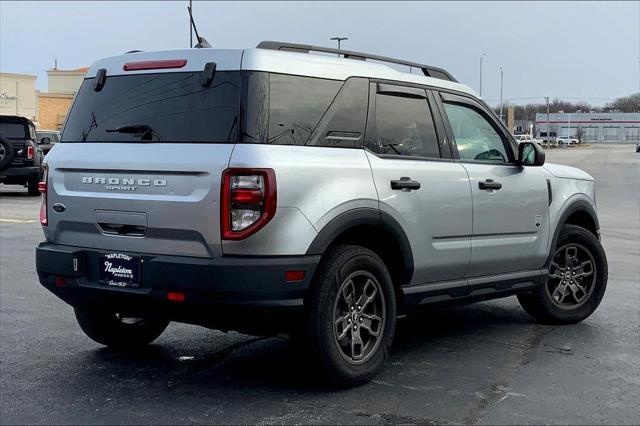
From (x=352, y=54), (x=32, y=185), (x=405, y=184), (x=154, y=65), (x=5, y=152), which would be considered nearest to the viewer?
(x=154, y=65)

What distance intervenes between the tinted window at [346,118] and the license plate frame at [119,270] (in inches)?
49.6

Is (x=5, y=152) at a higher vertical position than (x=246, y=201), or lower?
higher

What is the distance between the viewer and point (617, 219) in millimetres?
17047

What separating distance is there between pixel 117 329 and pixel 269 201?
6.84 ft

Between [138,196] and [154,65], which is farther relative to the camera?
[154,65]

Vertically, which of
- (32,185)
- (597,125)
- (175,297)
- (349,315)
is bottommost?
(349,315)

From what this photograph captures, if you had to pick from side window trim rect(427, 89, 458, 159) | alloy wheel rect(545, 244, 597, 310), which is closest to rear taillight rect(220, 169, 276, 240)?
side window trim rect(427, 89, 458, 159)

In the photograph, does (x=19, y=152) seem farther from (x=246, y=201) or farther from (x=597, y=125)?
(x=597, y=125)

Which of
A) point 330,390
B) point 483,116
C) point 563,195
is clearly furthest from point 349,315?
point 563,195

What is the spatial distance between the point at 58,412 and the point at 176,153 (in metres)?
1.60

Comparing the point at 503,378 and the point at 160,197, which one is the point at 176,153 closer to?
the point at 160,197

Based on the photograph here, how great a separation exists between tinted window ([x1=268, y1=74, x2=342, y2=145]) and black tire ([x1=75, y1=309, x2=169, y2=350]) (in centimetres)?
180

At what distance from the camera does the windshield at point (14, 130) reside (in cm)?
2089

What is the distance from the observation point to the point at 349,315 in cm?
480
